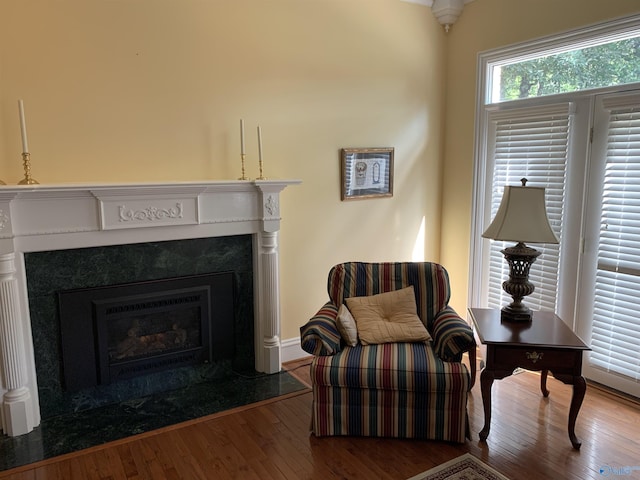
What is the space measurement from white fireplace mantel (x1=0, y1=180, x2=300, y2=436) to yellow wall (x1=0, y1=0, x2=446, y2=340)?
0.23 metres

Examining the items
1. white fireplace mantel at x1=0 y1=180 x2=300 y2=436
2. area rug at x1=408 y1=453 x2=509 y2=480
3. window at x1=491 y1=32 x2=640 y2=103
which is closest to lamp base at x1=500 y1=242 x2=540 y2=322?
area rug at x1=408 y1=453 x2=509 y2=480

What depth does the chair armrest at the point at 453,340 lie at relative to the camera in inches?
109

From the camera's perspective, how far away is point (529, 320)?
2.99 m

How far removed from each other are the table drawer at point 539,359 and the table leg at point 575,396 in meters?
0.04

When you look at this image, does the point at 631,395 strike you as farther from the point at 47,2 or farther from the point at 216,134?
the point at 47,2

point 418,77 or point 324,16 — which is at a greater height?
point 324,16

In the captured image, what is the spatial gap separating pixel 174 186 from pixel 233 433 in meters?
1.50

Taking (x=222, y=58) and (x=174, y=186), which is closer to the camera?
(x=174, y=186)

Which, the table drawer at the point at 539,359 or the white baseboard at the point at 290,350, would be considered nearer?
the table drawer at the point at 539,359

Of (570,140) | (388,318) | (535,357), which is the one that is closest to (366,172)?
(388,318)

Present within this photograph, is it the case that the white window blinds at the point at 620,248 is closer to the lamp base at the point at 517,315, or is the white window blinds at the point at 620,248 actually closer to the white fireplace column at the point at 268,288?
the lamp base at the point at 517,315

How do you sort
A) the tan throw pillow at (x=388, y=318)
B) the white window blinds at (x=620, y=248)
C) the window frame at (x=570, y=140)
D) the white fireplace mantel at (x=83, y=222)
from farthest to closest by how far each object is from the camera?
the window frame at (x=570, y=140), the white window blinds at (x=620, y=248), the tan throw pillow at (x=388, y=318), the white fireplace mantel at (x=83, y=222)

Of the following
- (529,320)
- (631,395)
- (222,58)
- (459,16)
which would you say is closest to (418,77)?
(459,16)

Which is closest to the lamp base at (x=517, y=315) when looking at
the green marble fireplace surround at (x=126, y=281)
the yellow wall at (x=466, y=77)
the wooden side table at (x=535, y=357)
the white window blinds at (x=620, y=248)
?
the wooden side table at (x=535, y=357)
